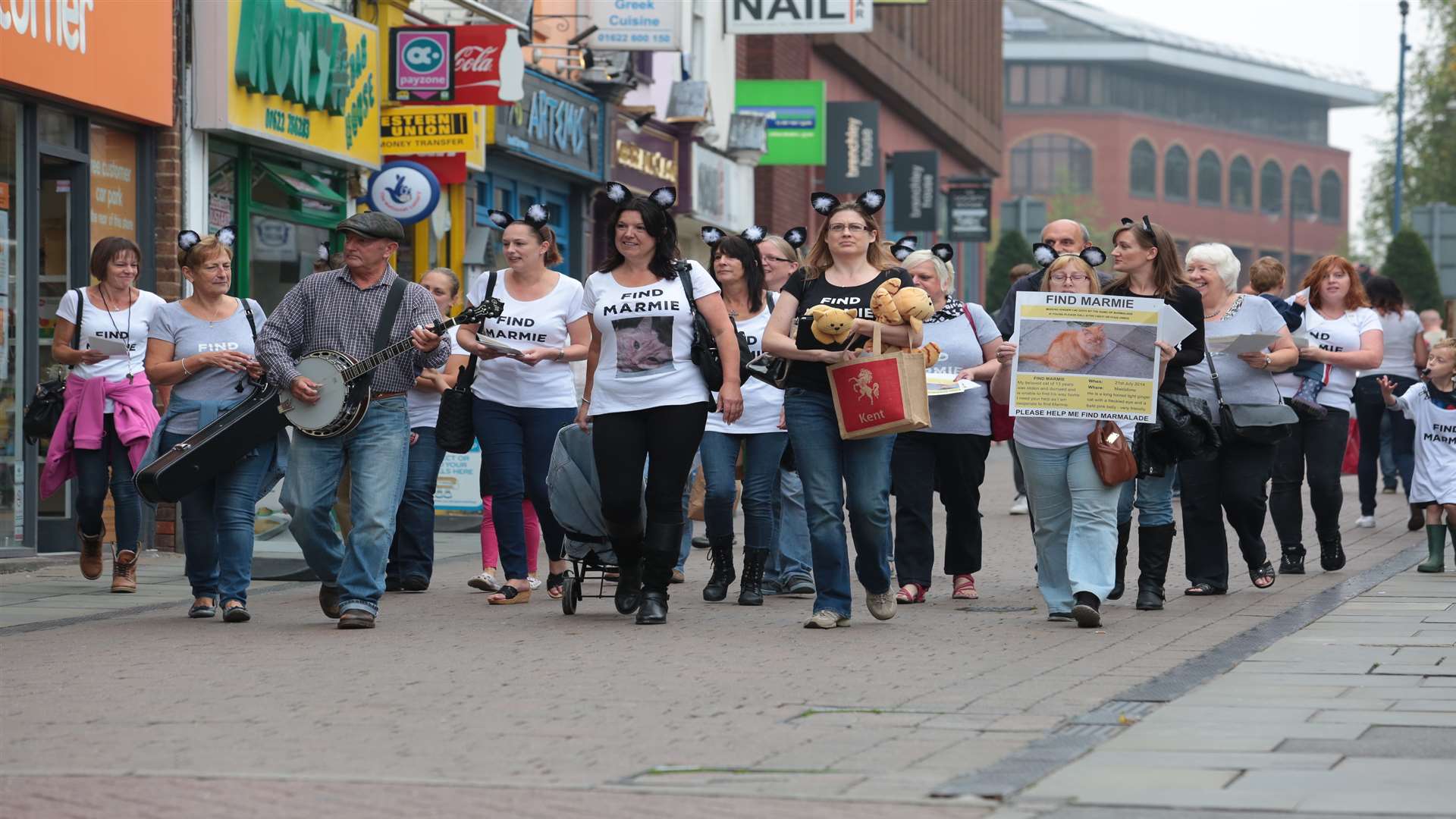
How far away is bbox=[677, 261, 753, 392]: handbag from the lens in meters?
9.70

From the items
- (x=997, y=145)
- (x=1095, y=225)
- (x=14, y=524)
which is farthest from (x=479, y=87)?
(x=1095, y=225)

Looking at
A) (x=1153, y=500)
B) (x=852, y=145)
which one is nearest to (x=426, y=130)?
(x=1153, y=500)

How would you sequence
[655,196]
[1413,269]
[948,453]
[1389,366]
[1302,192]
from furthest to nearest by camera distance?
[1302,192] → [1413,269] → [1389,366] → [948,453] → [655,196]

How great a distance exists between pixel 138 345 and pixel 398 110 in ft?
21.6

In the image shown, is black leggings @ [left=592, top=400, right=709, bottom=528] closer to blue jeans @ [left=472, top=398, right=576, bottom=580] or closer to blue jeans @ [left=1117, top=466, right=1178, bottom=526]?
blue jeans @ [left=472, top=398, right=576, bottom=580]

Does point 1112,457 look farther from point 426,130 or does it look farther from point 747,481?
point 426,130

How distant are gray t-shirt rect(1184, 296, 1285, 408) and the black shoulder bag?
3.24 m

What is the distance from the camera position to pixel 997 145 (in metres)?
63.7

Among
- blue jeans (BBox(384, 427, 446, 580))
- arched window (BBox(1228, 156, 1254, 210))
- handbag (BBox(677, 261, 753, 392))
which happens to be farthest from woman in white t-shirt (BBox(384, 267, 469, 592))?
arched window (BBox(1228, 156, 1254, 210))

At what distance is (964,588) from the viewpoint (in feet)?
36.5

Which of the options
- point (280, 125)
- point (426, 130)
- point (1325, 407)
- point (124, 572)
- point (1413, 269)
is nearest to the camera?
point (124, 572)

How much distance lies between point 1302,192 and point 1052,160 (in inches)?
758

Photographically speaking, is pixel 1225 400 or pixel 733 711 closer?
pixel 733 711

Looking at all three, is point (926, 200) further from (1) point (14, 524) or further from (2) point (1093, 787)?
(2) point (1093, 787)
